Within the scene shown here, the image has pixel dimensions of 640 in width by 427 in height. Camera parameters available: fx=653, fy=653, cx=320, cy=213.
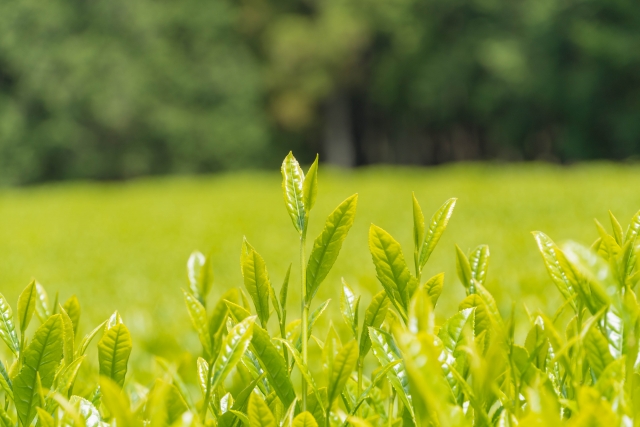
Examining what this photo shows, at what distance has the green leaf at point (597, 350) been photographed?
56cm

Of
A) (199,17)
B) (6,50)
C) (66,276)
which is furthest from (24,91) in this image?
(66,276)

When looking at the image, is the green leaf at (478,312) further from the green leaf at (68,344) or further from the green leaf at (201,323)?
the green leaf at (68,344)

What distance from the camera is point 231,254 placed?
6598 mm

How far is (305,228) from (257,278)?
72 millimetres

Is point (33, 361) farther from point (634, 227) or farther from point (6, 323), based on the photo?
point (634, 227)

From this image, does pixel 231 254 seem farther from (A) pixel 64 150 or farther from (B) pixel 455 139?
(B) pixel 455 139

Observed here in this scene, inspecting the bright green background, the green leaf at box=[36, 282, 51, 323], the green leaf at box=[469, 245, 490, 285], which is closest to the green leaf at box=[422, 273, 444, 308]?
the green leaf at box=[469, 245, 490, 285]

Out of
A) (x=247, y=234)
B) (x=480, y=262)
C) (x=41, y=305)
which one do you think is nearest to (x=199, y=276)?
(x=41, y=305)

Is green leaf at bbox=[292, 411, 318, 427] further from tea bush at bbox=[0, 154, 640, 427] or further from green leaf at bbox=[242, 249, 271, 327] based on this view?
green leaf at bbox=[242, 249, 271, 327]

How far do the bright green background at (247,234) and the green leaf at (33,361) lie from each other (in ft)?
2.97

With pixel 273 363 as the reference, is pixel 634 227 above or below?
above

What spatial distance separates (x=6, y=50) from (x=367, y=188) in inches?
849

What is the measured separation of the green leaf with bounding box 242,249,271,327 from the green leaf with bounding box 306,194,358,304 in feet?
0.15

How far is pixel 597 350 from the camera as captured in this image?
565 millimetres
